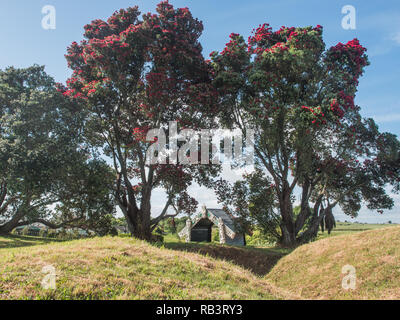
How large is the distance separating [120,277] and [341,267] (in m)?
7.70

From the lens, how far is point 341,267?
999 cm

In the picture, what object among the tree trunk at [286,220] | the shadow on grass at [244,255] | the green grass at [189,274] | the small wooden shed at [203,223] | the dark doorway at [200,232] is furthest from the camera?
the dark doorway at [200,232]

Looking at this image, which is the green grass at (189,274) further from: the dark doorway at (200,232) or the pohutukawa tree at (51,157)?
the dark doorway at (200,232)

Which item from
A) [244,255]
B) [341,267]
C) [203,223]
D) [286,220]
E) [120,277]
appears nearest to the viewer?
[120,277]

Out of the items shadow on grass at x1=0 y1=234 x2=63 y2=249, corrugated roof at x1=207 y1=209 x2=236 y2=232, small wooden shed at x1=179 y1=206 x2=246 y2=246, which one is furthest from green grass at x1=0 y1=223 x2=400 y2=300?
small wooden shed at x1=179 y1=206 x2=246 y2=246

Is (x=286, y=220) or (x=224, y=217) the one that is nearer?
(x=286, y=220)

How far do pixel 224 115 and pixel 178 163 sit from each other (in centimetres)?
467

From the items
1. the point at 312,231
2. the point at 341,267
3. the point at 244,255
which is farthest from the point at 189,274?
the point at 312,231

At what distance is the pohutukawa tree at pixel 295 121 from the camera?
15789 mm

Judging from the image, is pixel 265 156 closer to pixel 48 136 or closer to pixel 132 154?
pixel 132 154

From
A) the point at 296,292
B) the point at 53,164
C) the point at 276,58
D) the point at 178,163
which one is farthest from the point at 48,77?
the point at 296,292

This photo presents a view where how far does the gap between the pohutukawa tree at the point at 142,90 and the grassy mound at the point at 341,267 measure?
303 inches

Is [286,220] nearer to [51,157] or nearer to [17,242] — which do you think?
[51,157]

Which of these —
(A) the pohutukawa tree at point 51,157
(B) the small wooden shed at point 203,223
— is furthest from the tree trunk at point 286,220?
(A) the pohutukawa tree at point 51,157
